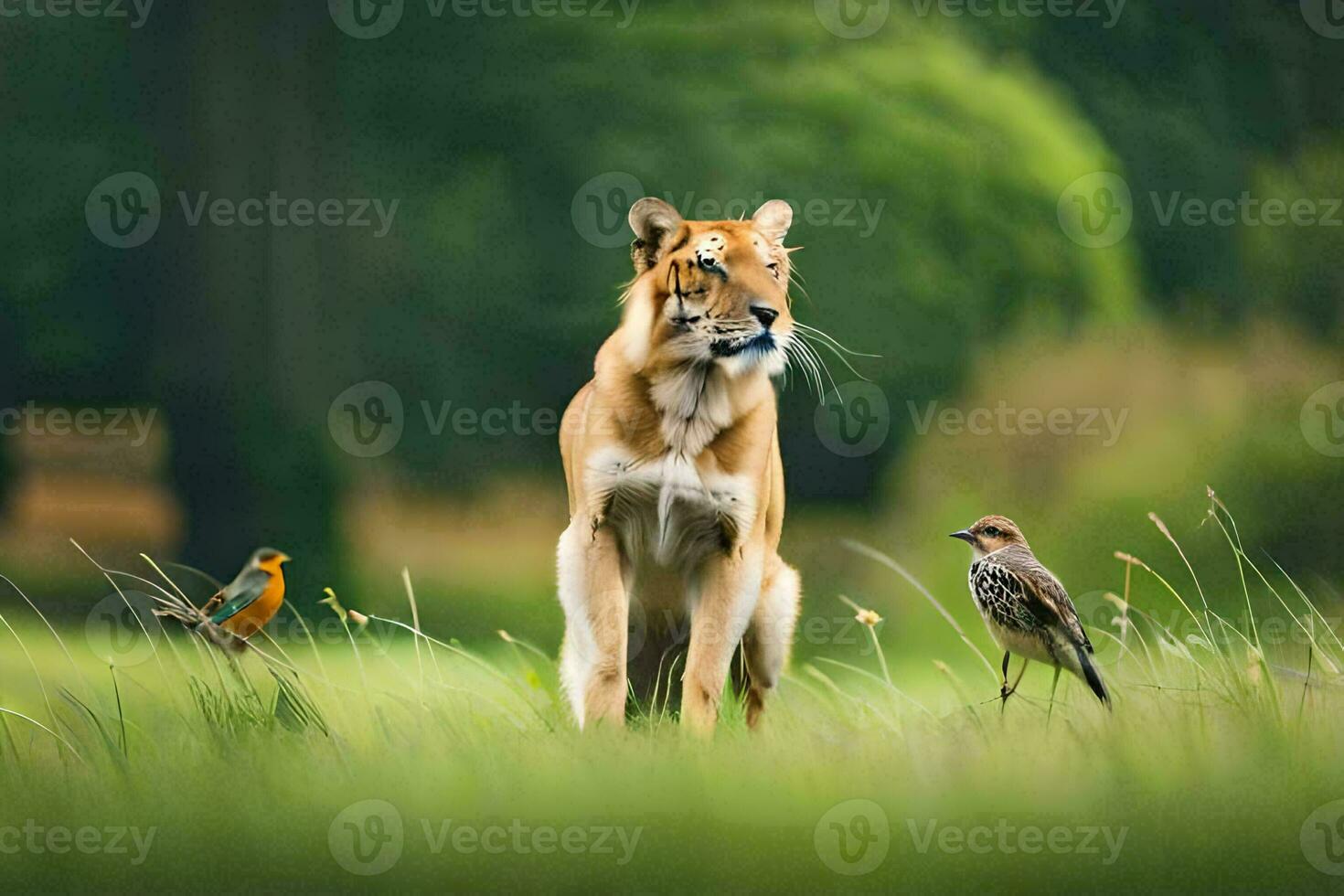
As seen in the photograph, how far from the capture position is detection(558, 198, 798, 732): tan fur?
3.61 meters

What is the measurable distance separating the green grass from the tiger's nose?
0.90 meters

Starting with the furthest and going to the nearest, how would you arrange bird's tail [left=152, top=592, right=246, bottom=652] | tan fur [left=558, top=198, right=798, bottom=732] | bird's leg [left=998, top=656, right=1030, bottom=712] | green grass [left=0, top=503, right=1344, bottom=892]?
1. tan fur [left=558, top=198, right=798, bottom=732]
2. bird's tail [left=152, top=592, right=246, bottom=652]
3. bird's leg [left=998, top=656, right=1030, bottom=712]
4. green grass [left=0, top=503, right=1344, bottom=892]

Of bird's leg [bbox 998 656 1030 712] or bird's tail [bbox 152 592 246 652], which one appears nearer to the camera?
bird's leg [bbox 998 656 1030 712]

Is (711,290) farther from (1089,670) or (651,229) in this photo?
(1089,670)

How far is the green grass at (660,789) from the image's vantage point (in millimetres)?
3076

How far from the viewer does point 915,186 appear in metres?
6.19

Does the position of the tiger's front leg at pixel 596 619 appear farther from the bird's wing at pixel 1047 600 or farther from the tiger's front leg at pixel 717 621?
the bird's wing at pixel 1047 600

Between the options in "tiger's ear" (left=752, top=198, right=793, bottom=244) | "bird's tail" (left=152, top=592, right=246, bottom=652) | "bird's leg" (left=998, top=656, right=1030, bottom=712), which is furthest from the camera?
"tiger's ear" (left=752, top=198, right=793, bottom=244)

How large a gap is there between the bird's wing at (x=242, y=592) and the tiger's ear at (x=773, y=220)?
54.6 inches

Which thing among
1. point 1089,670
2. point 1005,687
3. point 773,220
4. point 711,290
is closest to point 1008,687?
point 1005,687

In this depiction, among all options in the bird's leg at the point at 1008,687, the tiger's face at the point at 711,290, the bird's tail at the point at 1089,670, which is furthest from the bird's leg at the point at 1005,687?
the tiger's face at the point at 711,290

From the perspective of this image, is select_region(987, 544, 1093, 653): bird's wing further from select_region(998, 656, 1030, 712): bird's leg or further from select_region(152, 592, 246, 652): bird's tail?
select_region(152, 592, 246, 652): bird's tail

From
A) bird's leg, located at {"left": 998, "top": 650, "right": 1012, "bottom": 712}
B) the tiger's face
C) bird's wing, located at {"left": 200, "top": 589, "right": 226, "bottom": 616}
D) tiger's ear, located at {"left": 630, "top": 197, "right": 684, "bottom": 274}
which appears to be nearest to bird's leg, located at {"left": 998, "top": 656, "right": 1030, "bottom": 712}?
bird's leg, located at {"left": 998, "top": 650, "right": 1012, "bottom": 712}

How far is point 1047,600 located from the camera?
317 centimetres
